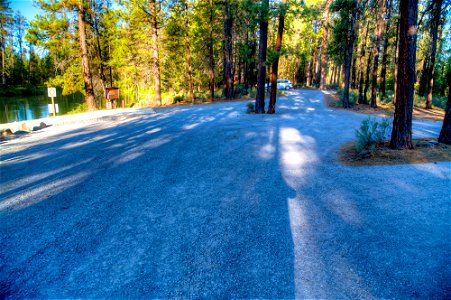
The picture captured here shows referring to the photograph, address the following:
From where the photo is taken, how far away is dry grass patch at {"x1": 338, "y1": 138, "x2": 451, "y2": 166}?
6.37m

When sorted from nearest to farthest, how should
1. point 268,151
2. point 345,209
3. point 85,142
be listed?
1. point 345,209
2. point 268,151
3. point 85,142

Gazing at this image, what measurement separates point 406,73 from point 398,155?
81.4 inches

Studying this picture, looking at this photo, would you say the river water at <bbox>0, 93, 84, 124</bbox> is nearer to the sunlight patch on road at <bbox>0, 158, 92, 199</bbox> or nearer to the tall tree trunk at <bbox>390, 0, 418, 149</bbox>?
the sunlight patch on road at <bbox>0, 158, 92, 199</bbox>

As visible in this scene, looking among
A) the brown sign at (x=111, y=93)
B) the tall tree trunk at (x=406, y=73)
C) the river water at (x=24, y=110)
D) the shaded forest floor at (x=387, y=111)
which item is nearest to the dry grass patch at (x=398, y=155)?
the tall tree trunk at (x=406, y=73)

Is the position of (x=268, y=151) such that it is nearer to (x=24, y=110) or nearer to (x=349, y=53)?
(x=349, y=53)

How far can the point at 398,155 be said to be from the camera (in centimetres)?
668

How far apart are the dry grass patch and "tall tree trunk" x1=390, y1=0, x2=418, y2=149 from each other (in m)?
0.33

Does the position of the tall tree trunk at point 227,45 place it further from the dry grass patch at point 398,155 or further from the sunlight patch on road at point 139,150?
the dry grass patch at point 398,155

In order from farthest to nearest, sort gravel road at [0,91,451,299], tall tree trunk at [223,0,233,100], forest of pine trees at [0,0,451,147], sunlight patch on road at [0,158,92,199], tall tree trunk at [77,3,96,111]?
tall tree trunk at [223,0,233,100] < tall tree trunk at [77,3,96,111] < forest of pine trees at [0,0,451,147] < sunlight patch on road at [0,158,92,199] < gravel road at [0,91,451,299]

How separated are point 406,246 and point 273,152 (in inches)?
177

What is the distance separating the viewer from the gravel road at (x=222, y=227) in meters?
2.73

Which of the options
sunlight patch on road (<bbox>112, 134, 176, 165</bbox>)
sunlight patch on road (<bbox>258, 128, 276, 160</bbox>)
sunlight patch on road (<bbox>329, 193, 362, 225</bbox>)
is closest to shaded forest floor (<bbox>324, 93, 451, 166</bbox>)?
sunlight patch on road (<bbox>258, 128, 276, 160</bbox>)

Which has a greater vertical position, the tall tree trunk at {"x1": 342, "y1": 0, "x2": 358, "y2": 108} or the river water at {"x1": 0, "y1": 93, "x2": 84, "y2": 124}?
the tall tree trunk at {"x1": 342, "y1": 0, "x2": 358, "y2": 108}

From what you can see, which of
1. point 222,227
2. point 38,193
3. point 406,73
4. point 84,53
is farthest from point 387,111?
point 84,53
